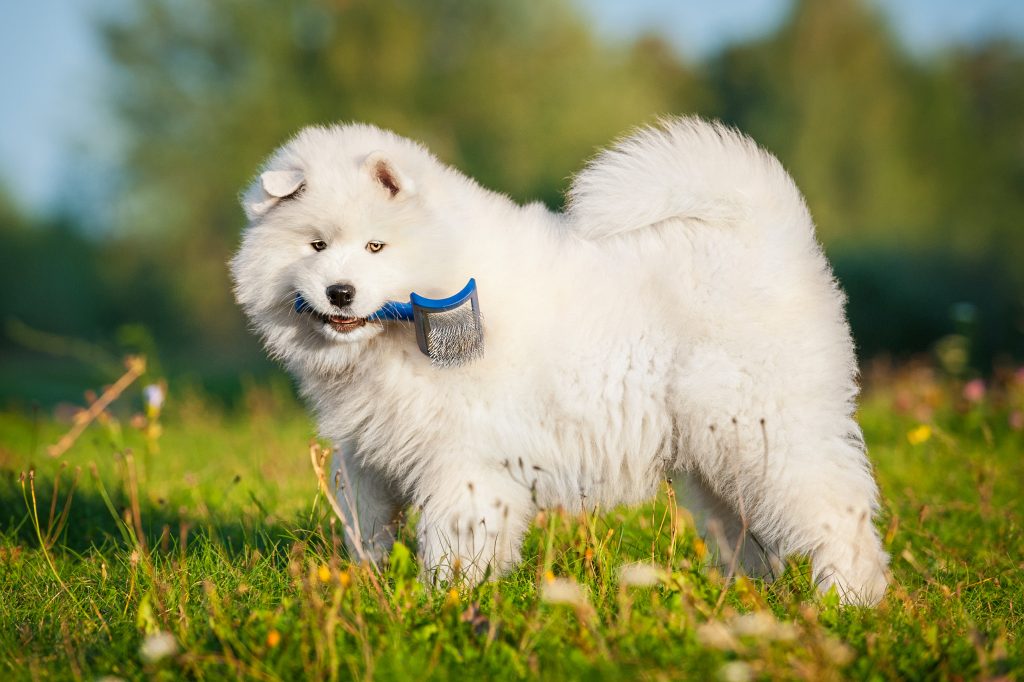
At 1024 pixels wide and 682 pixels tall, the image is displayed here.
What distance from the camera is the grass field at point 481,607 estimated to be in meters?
2.51

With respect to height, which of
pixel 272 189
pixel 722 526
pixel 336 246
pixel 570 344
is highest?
pixel 272 189

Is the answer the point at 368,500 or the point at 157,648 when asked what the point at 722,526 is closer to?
the point at 368,500

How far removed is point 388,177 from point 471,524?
4.18 feet

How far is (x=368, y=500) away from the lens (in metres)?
3.77

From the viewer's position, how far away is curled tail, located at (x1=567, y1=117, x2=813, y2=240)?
3629 millimetres

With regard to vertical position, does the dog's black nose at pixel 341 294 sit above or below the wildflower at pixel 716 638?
above

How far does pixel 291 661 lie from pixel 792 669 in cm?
131

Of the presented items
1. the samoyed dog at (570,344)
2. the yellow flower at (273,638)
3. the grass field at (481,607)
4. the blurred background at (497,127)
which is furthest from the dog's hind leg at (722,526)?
the blurred background at (497,127)

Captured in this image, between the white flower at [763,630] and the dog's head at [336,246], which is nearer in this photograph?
the white flower at [763,630]

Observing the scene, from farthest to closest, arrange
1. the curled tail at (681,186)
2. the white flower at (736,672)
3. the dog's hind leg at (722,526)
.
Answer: the dog's hind leg at (722,526)
the curled tail at (681,186)
the white flower at (736,672)

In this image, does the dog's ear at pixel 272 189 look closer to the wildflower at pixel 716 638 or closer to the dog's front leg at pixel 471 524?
the dog's front leg at pixel 471 524

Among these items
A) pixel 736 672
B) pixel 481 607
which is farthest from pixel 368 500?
pixel 736 672

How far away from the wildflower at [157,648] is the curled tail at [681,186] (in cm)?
209

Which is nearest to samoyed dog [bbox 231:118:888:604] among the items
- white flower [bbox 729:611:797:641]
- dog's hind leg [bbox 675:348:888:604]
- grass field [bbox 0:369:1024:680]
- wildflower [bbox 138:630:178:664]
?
dog's hind leg [bbox 675:348:888:604]
